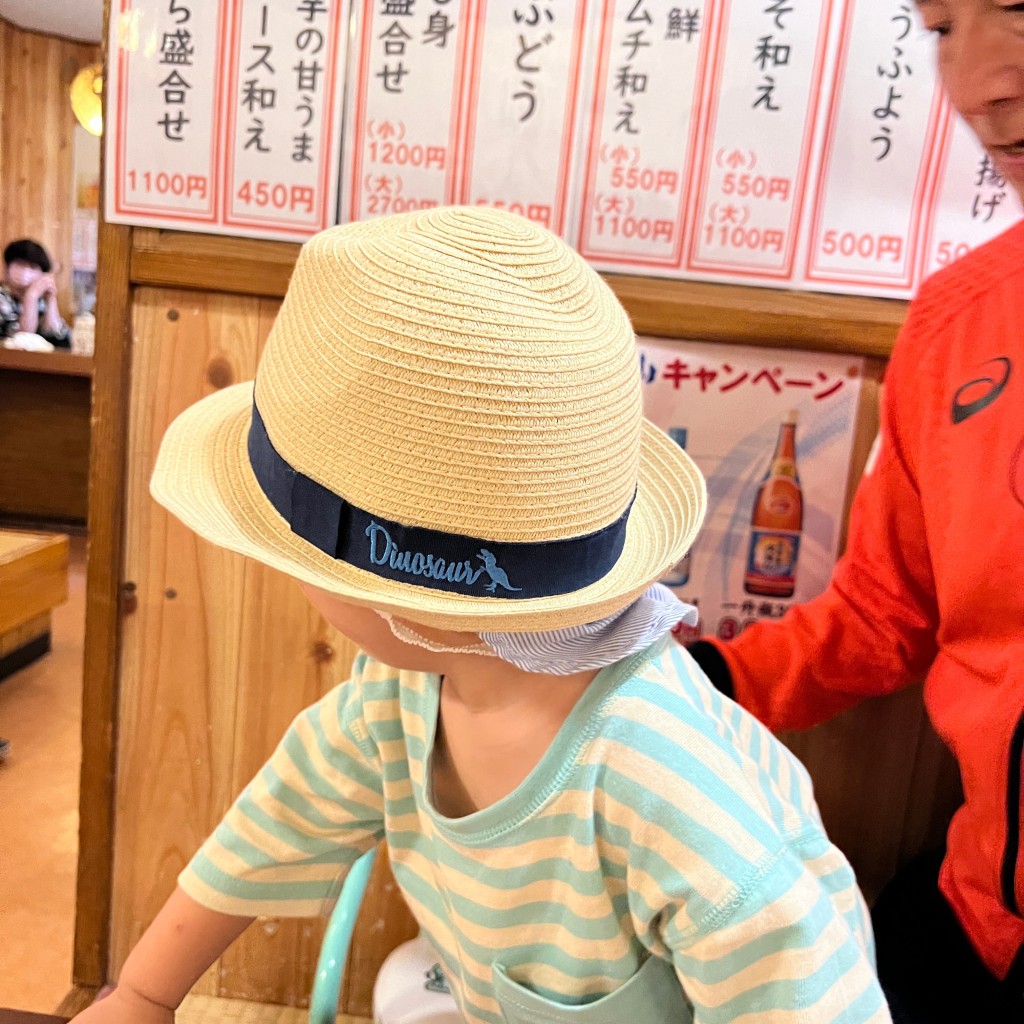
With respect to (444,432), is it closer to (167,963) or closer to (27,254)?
(167,963)

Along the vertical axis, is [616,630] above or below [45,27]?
below

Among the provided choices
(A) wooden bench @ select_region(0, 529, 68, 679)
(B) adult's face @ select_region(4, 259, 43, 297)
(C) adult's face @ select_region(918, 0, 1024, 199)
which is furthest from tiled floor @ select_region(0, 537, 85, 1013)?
(B) adult's face @ select_region(4, 259, 43, 297)

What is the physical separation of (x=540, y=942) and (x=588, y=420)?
472 millimetres

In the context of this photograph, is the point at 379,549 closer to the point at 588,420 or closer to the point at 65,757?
the point at 588,420

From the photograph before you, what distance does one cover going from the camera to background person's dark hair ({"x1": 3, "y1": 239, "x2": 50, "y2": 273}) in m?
5.15

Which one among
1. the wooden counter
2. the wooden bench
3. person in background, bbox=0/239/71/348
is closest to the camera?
the wooden bench

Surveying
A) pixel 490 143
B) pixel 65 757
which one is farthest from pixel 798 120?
pixel 65 757

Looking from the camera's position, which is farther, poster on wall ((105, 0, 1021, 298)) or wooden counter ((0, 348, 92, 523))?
wooden counter ((0, 348, 92, 523))

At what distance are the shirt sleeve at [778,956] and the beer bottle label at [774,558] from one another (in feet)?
1.81

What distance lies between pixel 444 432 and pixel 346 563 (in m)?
0.12

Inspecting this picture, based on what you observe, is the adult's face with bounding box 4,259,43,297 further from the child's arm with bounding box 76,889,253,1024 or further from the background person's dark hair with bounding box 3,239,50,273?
the child's arm with bounding box 76,889,253,1024

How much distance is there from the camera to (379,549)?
0.61m

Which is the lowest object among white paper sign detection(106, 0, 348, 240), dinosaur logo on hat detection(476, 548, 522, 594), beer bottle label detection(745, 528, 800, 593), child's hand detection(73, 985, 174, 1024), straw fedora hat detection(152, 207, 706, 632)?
child's hand detection(73, 985, 174, 1024)

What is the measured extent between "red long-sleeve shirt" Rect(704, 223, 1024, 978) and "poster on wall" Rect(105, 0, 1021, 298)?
0.18 meters
